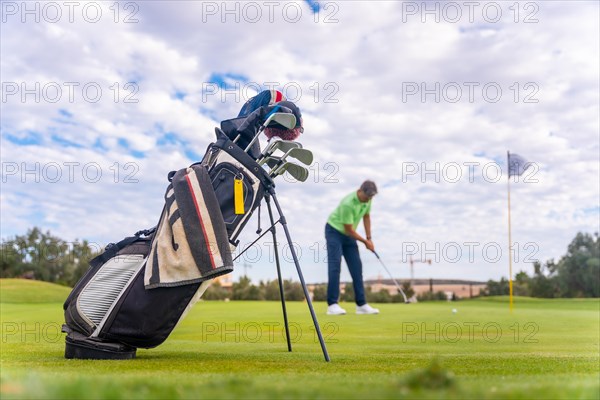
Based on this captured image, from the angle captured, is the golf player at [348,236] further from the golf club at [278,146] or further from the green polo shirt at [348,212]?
the golf club at [278,146]

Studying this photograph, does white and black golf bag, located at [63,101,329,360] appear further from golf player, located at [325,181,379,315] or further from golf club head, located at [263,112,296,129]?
golf player, located at [325,181,379,315]

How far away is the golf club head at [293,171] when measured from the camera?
5.00 metres

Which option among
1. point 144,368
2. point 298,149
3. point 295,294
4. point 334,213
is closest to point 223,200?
point 298,149

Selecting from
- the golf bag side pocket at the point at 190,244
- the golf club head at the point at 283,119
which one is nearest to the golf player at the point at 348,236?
the golf club head at the point at 283,119

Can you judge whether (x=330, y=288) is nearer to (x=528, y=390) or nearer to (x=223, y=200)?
(x=223, y=200)

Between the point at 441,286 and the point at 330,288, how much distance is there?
23.0 meters

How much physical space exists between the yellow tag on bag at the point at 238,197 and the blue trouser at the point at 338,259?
6.85 metres

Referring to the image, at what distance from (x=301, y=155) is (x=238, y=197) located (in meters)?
0.71

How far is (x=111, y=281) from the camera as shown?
15.1 ft

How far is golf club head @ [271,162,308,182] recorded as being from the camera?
500 centimetres

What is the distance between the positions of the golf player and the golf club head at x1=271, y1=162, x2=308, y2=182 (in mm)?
6011

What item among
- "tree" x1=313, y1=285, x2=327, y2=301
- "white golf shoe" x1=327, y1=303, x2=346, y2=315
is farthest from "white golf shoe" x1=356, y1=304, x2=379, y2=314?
"tree" x1=313, y1=285, x2=327, y2=301

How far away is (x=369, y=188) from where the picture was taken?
436 inches

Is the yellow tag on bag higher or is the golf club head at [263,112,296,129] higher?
the golf club head at [263,112,296,129]
